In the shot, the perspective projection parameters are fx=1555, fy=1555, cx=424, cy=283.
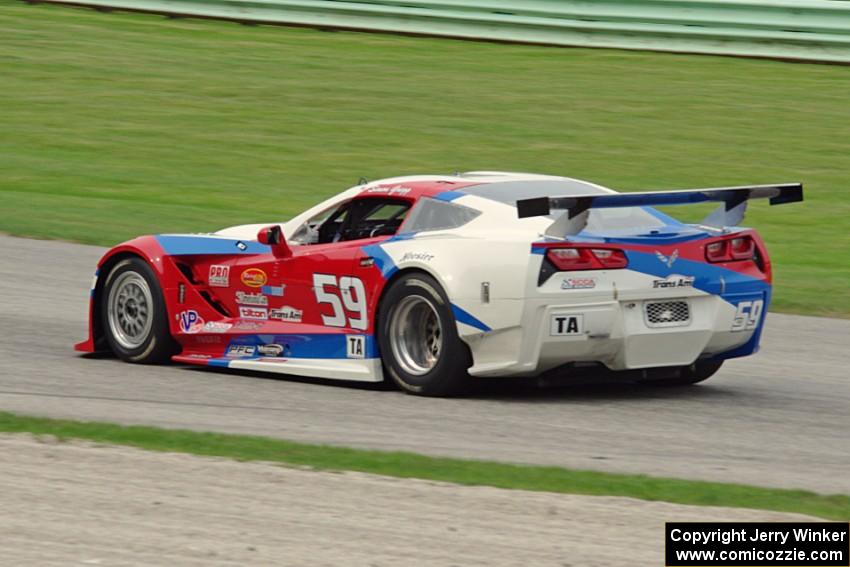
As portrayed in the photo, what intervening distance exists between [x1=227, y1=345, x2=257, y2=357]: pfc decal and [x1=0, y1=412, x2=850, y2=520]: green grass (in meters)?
1.98

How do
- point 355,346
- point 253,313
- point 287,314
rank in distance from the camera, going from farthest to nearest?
point 253,313 → point 287,314 → point 355,346

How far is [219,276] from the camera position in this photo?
10102 mm

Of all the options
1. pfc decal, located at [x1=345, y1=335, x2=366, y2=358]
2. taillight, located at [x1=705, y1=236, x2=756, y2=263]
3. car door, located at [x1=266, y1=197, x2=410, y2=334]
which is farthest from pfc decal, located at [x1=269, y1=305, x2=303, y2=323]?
taillight, located at [x1=705, y1=236, x2=756, y2=263]

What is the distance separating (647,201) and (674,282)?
0.60m

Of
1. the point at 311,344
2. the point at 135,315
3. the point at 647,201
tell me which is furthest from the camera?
the point at 135,315

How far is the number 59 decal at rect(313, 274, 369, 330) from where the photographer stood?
9234 millimetres

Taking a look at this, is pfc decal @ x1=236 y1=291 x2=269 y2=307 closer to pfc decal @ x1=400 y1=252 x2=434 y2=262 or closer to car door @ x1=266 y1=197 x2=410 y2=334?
car door @ x1=266 y1=197 x2=410 y2=334

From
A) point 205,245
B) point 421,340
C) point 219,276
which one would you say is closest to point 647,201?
point 421,340

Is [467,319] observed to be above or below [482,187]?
below

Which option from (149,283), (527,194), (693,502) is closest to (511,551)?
(693,502)

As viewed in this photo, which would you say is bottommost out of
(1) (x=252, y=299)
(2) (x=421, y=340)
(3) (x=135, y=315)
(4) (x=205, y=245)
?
(2) (x=421, y=340)

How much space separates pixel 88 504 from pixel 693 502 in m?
2.47

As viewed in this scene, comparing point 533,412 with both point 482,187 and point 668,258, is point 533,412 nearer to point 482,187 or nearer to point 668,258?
point 668,258

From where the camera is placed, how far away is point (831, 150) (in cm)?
1991
